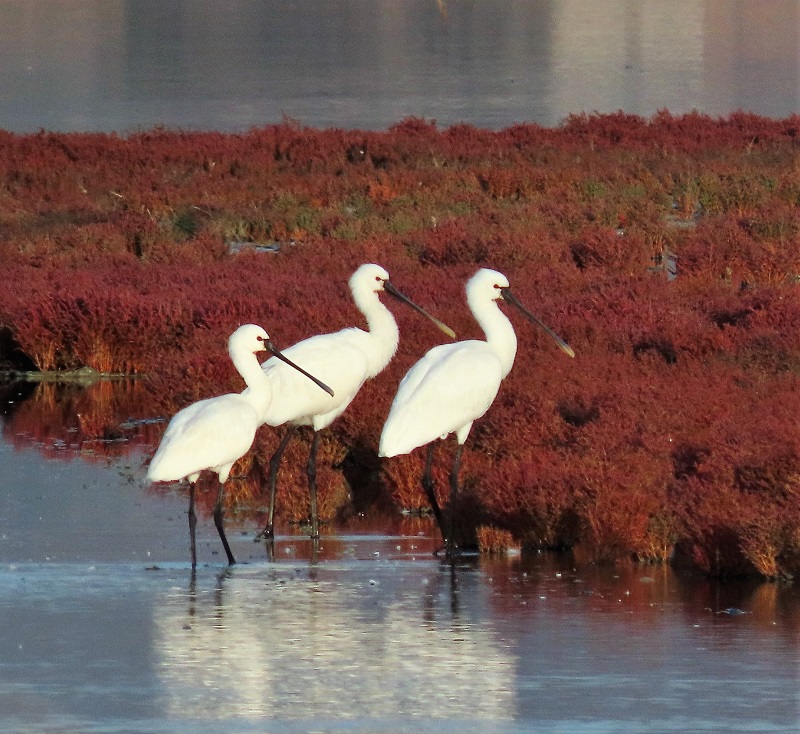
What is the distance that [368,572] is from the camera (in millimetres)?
9195

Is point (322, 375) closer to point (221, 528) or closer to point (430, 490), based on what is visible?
point (430, 490)

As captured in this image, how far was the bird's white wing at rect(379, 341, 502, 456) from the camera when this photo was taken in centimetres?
993

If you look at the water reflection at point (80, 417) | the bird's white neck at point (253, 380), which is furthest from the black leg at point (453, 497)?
the water reflection at point (80, 417)

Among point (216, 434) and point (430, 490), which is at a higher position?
point (216, 434)

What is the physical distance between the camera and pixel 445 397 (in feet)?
32.9

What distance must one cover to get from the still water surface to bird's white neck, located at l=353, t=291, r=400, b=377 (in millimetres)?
1145

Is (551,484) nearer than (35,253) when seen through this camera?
Yes

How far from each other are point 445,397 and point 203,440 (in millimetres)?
1371

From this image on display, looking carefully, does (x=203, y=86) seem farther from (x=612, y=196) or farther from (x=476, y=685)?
A: (x=476, y=685)

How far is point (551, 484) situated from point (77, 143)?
966 inches

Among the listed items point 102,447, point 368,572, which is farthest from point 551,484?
point 102,447

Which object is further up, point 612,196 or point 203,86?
point 203,86

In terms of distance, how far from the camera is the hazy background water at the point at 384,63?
5453cm

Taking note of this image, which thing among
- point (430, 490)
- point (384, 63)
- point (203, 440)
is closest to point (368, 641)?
point (203, 440)
